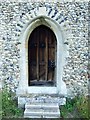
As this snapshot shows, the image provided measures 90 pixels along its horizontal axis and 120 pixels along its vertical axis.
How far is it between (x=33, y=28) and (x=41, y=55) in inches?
34.3

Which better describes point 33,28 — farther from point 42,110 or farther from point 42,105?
point 42,110

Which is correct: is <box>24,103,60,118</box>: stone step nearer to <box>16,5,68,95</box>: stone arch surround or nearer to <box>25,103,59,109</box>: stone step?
<box>25,103,59,109</box>: stone step

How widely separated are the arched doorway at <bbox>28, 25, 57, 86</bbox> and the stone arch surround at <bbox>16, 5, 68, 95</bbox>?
0.26m

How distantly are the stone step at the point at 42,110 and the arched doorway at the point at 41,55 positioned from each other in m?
0.82

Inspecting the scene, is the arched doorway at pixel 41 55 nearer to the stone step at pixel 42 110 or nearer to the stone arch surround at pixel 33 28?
the stone arch surround at pixel 33 28

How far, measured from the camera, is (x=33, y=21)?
313 inches

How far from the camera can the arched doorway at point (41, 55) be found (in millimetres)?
8398

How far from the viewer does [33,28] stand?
320 inches

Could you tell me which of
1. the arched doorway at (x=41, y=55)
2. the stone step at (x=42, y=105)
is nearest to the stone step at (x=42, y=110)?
the stone step at (x=42, y=105)

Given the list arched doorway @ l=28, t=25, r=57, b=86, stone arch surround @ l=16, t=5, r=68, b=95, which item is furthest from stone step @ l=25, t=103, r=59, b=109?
arched doorway @ l=28, t=25, r=57, b=86

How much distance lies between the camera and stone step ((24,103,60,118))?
7.53 m

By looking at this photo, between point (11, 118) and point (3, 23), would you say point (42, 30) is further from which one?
point (11, 118)

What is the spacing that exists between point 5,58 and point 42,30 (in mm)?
1380

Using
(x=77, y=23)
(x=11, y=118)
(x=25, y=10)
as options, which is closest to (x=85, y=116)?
(x=11, y=118)
